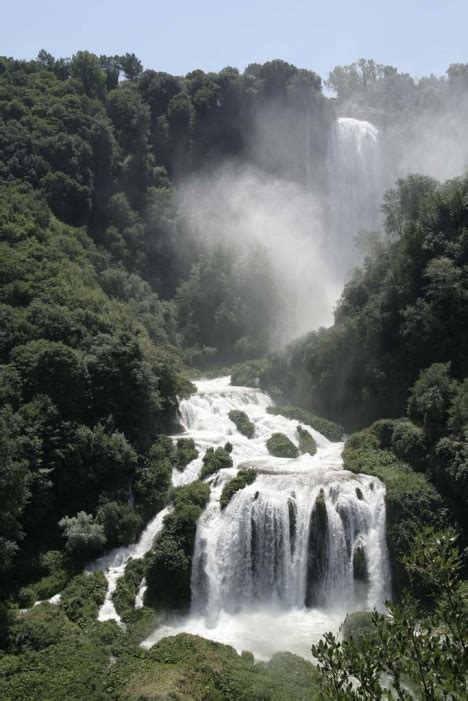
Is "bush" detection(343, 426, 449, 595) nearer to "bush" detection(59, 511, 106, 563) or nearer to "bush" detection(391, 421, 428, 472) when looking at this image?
"bush" detection(391, 421, 428, 472)

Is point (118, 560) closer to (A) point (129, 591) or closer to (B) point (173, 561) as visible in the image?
(A) point (129, 591)

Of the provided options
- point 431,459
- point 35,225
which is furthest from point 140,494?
point 35,225

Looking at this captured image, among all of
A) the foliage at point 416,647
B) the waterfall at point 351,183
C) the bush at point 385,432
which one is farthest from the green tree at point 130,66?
the foliage at point 416,647

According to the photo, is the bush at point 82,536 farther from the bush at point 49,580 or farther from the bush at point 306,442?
the bush at point 306,442

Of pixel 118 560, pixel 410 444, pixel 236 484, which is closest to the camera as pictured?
pixel 118 560

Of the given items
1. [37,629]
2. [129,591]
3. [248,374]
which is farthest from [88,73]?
[37,629]
